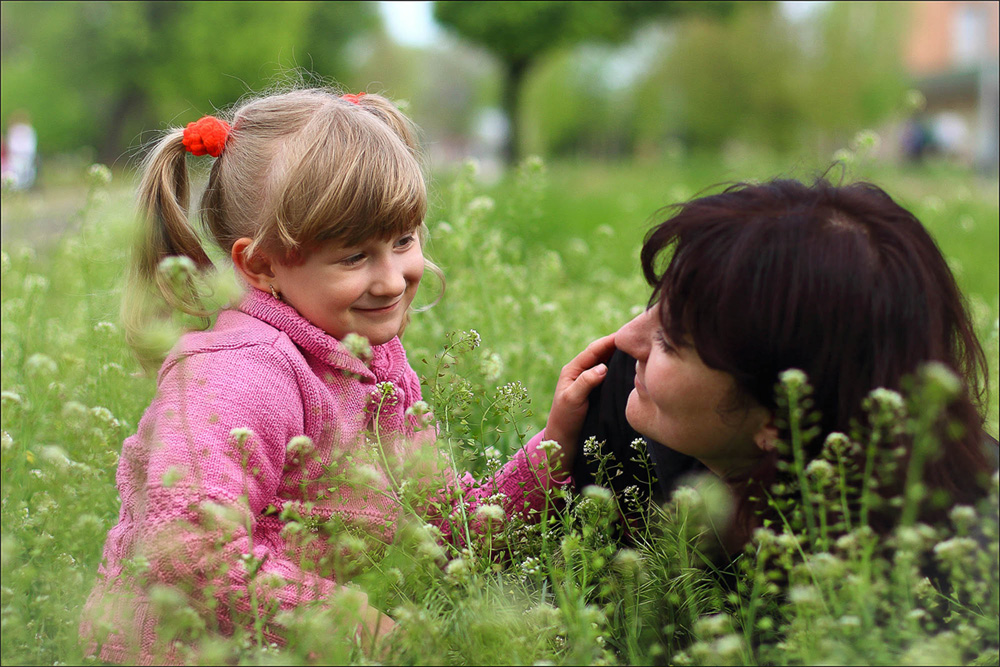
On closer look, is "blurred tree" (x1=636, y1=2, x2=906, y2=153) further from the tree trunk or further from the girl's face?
the girl's face

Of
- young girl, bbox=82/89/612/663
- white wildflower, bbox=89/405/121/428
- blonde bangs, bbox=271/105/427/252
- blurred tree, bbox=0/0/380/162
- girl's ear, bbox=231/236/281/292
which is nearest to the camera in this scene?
young girl, bbox=82/89/612/663

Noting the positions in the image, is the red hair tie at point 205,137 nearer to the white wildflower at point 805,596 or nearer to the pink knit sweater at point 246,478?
the pink knit sweater at point 246,478

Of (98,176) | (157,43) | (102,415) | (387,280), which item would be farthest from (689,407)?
(157,43)

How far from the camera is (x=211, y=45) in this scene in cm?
2417

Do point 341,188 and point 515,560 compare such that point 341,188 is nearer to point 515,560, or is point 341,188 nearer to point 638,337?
point 638,337

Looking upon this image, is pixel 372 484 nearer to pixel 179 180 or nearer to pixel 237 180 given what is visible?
pixel 237 180

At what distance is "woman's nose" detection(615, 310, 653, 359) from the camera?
220 centimetres

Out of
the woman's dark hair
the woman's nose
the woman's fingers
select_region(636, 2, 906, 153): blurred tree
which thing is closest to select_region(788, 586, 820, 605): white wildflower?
the woman's dark hair

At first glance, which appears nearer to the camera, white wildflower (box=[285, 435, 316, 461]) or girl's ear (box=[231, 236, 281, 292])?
white wildflower (box=[285, 435, 316, 461])

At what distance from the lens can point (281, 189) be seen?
2297 millimetres

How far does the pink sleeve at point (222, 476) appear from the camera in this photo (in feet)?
6.28

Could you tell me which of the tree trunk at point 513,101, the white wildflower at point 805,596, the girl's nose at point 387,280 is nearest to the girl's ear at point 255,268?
the girl's nose at point 387,280

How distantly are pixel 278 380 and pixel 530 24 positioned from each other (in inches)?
771

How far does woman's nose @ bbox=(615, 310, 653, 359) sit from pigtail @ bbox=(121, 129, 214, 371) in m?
1.02
